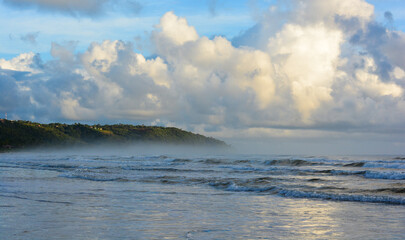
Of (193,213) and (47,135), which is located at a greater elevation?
(47,135)

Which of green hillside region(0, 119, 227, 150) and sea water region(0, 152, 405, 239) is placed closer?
sea water region(0, 152, 405, 239)

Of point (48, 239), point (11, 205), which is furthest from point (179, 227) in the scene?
point (11, 205)

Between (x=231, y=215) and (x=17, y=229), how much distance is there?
683 cm

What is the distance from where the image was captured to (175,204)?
664 inches

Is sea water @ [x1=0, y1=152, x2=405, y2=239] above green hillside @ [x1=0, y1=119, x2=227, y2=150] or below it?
below

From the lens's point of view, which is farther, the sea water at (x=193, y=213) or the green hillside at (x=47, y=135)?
the green hillside at (x=47, y=135)

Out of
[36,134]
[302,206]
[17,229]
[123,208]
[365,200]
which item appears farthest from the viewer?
[36,134]

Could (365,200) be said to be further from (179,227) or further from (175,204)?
(179,227)

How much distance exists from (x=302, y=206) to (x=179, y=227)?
258 inches

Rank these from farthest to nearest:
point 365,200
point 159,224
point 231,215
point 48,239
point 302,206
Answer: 1. point 365,200
2. point 302,206
3. point 231,215
4. point 159,224
5. point 48,239

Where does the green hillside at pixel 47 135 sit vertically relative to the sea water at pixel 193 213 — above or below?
above

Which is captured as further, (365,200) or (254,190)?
(254,190)

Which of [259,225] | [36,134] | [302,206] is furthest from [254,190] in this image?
[36,134]

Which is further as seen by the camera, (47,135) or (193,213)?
(47,135)
